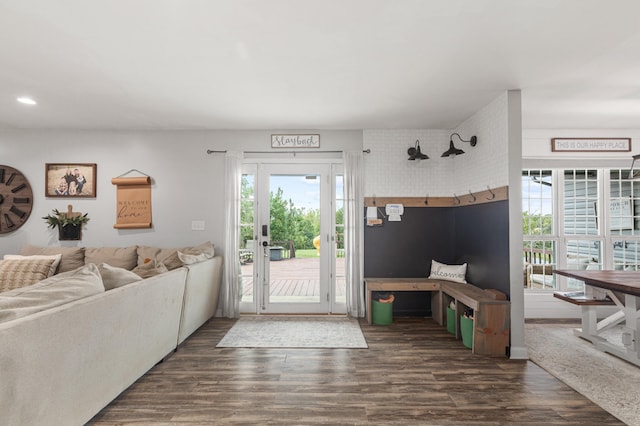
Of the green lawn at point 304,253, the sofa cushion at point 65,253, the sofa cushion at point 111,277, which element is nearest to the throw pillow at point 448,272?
the green lawn at point 304,253

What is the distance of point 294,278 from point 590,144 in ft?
15.0

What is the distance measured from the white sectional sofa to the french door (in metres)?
1.56

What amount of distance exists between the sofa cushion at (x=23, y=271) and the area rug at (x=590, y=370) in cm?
523

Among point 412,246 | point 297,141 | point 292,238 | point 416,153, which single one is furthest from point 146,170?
point 412,246

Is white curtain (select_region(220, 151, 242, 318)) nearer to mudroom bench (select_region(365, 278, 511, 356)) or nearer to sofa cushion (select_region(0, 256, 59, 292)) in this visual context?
mudroom bench (select_region(365, 278, 511, 356))

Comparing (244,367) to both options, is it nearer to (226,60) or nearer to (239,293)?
(239,293)

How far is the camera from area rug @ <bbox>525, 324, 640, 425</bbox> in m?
2.52

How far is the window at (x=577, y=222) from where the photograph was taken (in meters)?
4.78

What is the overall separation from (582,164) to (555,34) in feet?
10.4

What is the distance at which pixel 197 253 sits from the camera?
4.15m

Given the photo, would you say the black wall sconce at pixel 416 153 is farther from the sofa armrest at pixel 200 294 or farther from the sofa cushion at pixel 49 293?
the sofa cushion at pixel 49 293

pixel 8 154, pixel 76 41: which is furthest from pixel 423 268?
pixel 8 154

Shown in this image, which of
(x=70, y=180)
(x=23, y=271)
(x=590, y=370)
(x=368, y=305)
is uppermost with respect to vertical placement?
(x=70, y=180)

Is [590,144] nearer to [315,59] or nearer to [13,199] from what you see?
[315,59]
